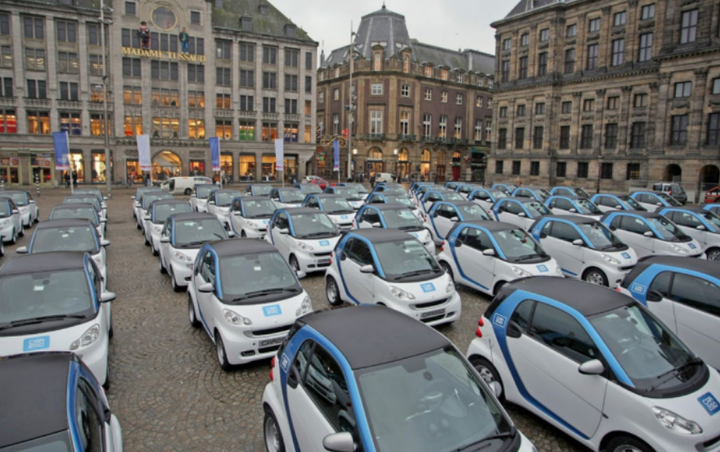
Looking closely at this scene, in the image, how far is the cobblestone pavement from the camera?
543 cm

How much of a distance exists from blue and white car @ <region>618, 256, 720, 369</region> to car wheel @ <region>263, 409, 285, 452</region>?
19.6 ft

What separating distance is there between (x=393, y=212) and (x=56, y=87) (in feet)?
157

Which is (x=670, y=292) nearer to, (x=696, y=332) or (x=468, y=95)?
(x=696, y=332)

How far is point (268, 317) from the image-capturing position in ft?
22.7

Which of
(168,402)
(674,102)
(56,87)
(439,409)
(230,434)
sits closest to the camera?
(439,409)

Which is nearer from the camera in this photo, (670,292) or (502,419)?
(502,419)

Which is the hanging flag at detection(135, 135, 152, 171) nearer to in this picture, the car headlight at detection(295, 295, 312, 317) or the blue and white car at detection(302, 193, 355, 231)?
the blue and white car at detection(302, 193, 355, 231)

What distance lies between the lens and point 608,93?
4769 centimetres

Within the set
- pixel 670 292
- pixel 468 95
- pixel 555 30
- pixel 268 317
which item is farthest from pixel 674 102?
pixel 268 317

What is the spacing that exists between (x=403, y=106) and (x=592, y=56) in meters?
24.6

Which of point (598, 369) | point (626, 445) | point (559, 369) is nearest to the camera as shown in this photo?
point (626, 445)

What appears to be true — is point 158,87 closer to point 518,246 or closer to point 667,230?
point 518,246

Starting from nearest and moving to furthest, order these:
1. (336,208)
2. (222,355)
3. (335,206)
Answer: (222,355)
(336,208)
(335,206)

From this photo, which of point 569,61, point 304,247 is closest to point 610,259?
point 304,247
